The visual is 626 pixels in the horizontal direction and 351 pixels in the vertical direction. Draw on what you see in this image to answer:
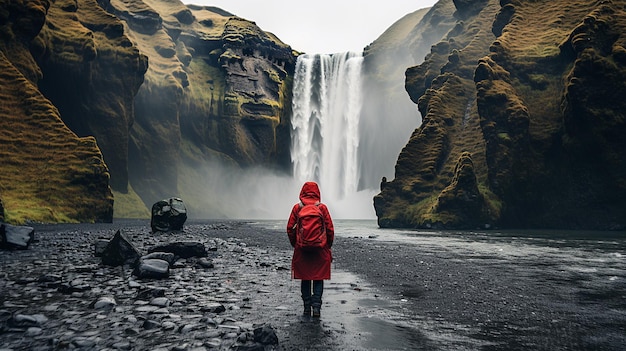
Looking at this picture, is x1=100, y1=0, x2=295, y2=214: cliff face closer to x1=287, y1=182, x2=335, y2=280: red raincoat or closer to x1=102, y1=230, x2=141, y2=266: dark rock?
x1=102, y1=230, x2=141, y2=266: dark rock

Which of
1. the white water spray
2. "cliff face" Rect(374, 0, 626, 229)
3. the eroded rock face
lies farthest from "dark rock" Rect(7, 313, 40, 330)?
the white water spray

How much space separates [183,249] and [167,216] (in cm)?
1368

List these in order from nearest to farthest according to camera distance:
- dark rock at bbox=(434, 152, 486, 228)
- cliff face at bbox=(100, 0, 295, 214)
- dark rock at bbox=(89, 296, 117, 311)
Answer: dark rock at bbox=(89, 296, 117, 311) < dark rock at bbox=(434, 152, 486, 228) < cliff face at bbox=(100, 0, 295, 214)

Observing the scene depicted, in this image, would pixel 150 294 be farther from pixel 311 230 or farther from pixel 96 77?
pixel 96 77

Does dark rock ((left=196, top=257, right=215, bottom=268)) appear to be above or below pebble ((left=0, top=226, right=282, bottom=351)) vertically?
above

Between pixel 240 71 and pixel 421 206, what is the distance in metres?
62.6

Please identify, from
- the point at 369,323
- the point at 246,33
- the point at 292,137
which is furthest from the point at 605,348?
the point at 246,33

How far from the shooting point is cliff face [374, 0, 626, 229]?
148ft

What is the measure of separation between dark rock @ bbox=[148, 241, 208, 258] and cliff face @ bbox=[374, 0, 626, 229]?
1509 inches

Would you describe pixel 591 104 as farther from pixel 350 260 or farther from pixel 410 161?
pixel 350 260

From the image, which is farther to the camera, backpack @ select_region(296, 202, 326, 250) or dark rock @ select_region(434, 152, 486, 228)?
dark rock @ select_region(434, 152, 486, 228)

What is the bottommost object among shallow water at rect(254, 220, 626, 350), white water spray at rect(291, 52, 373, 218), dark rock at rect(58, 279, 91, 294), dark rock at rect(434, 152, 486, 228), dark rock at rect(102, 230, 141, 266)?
shallow water at rect(254, 220, 626, 350)

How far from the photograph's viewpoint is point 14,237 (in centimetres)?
1452

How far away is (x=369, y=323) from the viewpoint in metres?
6.87
